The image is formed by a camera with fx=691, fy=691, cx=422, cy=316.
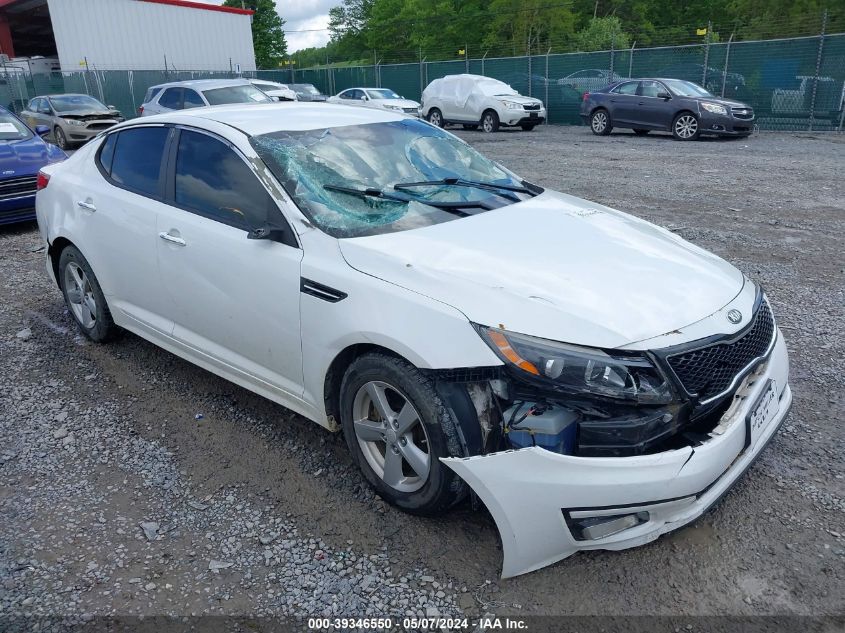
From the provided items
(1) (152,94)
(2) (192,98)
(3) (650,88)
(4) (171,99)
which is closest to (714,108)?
(3) (650,88)

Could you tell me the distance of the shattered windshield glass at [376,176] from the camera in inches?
130

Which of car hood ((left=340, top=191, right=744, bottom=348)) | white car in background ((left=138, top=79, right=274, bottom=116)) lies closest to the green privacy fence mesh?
white car in background ((left=138, top=79, right=274, bottom=116))

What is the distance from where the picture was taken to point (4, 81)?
1105 inches

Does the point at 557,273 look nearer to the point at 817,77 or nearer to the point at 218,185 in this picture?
the point at 218,185

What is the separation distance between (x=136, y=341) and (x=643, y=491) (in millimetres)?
3890

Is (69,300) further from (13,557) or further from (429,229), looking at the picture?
(429,229)

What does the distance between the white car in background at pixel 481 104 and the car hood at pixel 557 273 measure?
1755 centimetres

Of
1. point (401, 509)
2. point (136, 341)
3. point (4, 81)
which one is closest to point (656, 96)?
point (136, 341)

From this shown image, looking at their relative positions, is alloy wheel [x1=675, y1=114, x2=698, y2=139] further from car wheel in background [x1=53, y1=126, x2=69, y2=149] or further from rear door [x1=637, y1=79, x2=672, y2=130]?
car wheel in background [x1=53, y1=126, x2=69, y2=149]

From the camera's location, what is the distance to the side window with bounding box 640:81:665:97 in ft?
57.2

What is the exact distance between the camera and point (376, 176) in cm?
363

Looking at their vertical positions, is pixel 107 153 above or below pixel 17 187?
above

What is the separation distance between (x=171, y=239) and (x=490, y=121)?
18.2 metres

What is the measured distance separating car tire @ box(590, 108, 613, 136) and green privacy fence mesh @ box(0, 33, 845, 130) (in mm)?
4233
